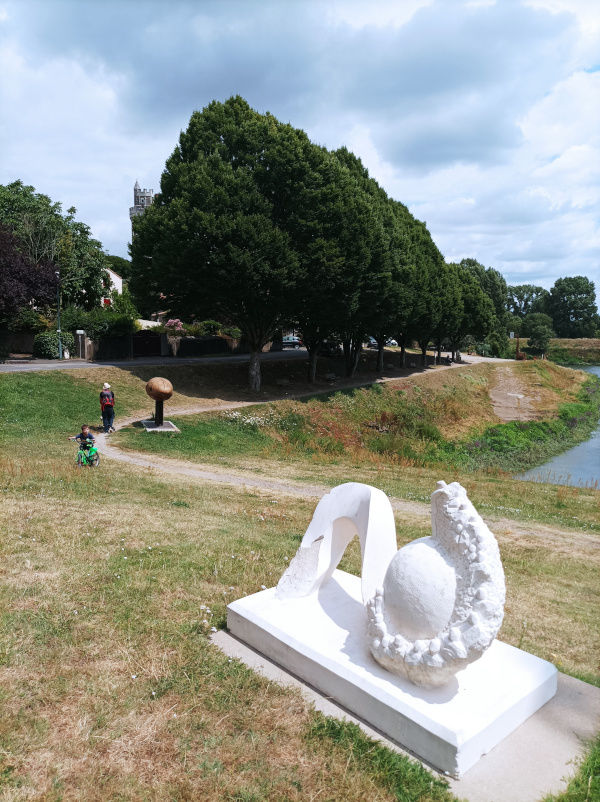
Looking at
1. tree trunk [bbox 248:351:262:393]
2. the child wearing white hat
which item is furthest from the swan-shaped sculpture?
tree trunk [bbox 248:351:262:393]

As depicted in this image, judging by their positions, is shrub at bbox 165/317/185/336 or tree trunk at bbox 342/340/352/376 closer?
tree trunk at bbox 342/340/352/376

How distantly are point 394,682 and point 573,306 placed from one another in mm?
116876

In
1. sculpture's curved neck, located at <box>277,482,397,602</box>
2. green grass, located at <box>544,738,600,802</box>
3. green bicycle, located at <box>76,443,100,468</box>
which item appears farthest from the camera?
green bicycle, located at <box>76,443,100,468</box>

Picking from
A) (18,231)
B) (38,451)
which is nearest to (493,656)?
(38,451)

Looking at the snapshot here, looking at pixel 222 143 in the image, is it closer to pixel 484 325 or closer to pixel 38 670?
pixel 38 670

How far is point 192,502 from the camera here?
11.6 meters

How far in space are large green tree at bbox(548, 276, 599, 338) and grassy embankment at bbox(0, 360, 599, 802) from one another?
107333 millimetres

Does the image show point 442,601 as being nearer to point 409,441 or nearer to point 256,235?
point 256,235

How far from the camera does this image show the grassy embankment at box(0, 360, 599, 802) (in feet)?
12.7

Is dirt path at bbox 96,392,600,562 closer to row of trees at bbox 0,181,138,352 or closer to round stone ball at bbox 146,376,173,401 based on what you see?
round stone ball at bbox 146,376,173,401

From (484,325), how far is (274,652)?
2188 inches

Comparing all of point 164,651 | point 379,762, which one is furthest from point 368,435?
point 379,762

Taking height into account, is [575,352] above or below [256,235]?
below

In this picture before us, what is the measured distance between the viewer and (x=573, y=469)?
24.8m
